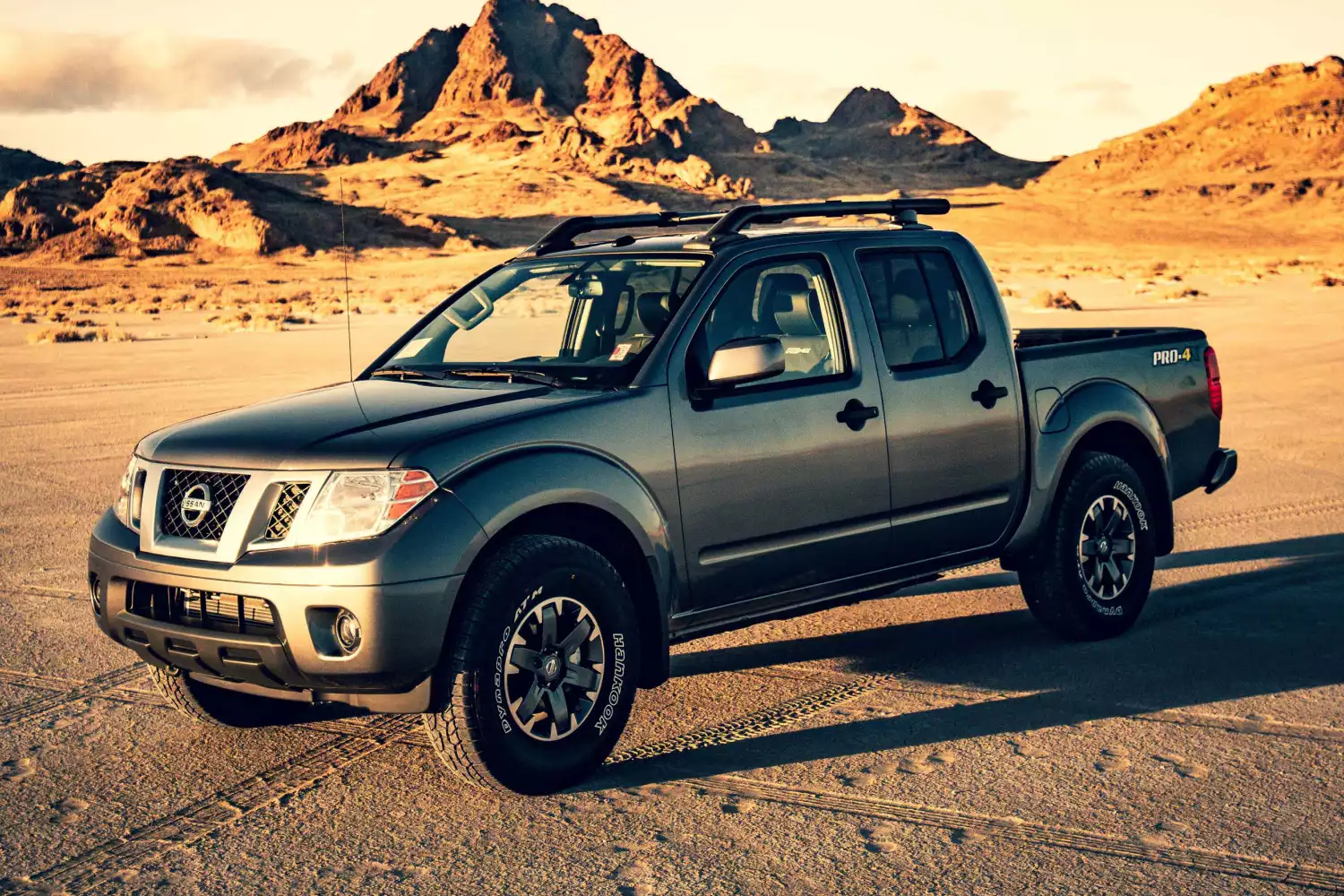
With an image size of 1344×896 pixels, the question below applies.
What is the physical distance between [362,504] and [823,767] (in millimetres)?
1857

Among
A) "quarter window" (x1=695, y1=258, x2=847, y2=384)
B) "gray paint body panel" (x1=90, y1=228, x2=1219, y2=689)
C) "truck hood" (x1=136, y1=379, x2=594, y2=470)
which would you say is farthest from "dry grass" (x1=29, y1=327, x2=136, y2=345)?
"quarter window" (x1=695, y1=258, x2=847, y2=384)

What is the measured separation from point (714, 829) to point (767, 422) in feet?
5.41

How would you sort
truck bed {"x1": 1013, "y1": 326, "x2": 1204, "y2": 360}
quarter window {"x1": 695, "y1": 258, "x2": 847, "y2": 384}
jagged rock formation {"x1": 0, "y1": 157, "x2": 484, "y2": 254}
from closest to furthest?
quarter window {"x1": 695, "y1": 258, "x2": 847, "y2": 384}
truck bed {"x1": 1013, "y1": 326, "x2": 1204, "y2": 360}
jagged rock formation {"x1": 0, "y1": 157, "x2": 484, "y2": 254}

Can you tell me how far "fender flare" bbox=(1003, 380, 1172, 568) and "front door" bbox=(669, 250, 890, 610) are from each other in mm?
1015

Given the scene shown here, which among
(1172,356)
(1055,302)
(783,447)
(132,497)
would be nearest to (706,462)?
(783,447)

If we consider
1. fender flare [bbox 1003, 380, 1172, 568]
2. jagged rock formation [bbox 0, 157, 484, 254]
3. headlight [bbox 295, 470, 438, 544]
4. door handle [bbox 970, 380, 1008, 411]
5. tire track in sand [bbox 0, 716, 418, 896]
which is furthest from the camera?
jagged rock formation [bbox 0, 157, 484, 254]

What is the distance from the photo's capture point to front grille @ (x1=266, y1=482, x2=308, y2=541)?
493 cm

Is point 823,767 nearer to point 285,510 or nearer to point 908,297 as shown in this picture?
point 285,510

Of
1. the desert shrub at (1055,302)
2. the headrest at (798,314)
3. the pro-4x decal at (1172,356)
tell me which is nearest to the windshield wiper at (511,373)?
the headrest at (798,314)

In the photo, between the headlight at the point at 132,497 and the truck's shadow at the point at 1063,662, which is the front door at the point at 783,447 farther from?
the headlight at the point at 132,497

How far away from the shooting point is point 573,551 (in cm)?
516

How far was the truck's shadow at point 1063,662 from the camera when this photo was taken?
5691 mm

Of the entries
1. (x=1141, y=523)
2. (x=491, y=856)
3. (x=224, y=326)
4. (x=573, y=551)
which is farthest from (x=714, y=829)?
(x=224, y=326)

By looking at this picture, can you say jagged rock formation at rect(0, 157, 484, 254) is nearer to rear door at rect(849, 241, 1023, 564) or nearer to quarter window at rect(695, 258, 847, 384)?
rear door at rect(849, 241, 1023, 564)
